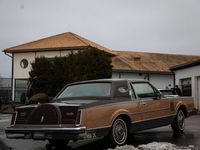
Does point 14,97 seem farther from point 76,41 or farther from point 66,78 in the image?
point 66,78

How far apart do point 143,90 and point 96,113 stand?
8.28 ft

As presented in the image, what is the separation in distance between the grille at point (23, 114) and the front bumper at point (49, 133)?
0.17m

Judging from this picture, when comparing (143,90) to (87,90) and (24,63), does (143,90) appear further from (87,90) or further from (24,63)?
(24,63)

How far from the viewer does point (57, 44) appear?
152 ft

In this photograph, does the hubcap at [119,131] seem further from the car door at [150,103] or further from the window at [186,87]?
the window at [186,87]

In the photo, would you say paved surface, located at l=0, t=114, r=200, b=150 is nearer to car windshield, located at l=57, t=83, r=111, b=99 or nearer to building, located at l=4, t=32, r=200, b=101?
car windshield, located at l=57, t=83, r=111, b=99

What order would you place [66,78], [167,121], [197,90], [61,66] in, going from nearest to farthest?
[167,121] < [197,90] < [66,78] < [61,66]

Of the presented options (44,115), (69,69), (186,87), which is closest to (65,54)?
(69,69)

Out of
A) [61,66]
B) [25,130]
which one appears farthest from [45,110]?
[61,66]

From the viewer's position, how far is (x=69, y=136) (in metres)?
8.59

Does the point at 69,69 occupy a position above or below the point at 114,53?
below

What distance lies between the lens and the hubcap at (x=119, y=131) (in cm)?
962

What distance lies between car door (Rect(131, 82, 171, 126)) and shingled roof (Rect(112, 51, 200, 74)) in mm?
32960

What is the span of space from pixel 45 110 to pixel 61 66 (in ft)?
90.9
